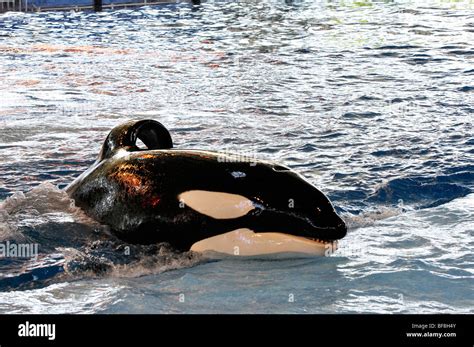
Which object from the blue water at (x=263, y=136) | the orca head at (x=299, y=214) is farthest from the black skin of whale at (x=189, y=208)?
the blue water at (x=263, y=136)

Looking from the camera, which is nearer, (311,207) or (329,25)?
(311,207)

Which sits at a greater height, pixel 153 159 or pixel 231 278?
pixel 153 159

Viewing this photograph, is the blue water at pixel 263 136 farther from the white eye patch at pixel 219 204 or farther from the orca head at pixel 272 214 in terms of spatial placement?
the white eye patch at pixel 219 204

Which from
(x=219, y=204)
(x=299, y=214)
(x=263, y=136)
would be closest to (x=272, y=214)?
(x=299, y=214)

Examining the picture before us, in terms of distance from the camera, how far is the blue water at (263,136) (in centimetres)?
447

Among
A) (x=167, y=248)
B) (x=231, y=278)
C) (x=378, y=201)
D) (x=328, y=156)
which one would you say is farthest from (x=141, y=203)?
(x=328, y=156)

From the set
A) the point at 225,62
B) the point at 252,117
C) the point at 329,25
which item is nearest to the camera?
the point at 252,117

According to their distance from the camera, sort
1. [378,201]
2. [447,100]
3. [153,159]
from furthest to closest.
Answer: [447,100], [378,201], [153,159]

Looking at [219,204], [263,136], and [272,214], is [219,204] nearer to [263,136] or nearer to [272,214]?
[272,214]

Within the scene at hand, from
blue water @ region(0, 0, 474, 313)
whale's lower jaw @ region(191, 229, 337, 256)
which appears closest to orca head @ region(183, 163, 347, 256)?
whale's lower jaw @ region(191, 229, 337, 256)

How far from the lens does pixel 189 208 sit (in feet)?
15.3

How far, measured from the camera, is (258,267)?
4699 millimetres
